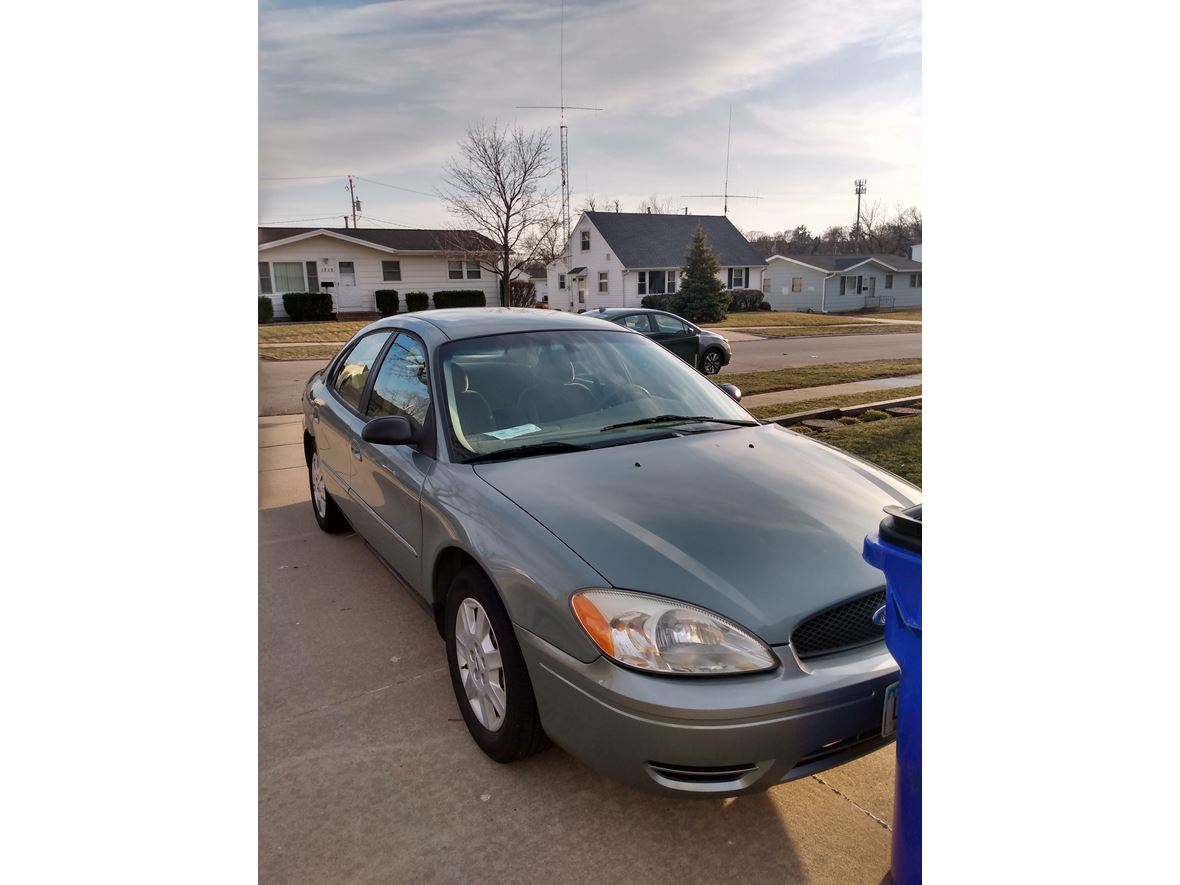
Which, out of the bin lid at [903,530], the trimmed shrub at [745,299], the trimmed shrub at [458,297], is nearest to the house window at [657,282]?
the trimmed shrub at [745,299]

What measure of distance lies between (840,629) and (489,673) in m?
1.14

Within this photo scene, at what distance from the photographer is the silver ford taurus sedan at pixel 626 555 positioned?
195 cm

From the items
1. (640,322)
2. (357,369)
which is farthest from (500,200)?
(357,369)

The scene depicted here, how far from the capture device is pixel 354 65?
96.8 inches

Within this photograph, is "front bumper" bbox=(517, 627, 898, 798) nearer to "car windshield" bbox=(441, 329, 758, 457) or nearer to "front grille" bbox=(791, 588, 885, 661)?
"front grille" bbox=(791, 588, 885, 661)

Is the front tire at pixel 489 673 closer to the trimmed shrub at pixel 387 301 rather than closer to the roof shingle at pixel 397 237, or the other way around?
the roof shingle at pixel 397 237

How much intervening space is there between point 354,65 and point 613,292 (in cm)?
3711

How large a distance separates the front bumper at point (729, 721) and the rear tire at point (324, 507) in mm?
3141

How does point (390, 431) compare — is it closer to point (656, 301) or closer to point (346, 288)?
point (346, 288)

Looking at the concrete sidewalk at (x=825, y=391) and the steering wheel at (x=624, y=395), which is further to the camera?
the concrete sidewalk at (x=825, y=391)

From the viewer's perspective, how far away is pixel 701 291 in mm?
34469

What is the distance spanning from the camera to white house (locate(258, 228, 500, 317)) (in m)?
32.2
